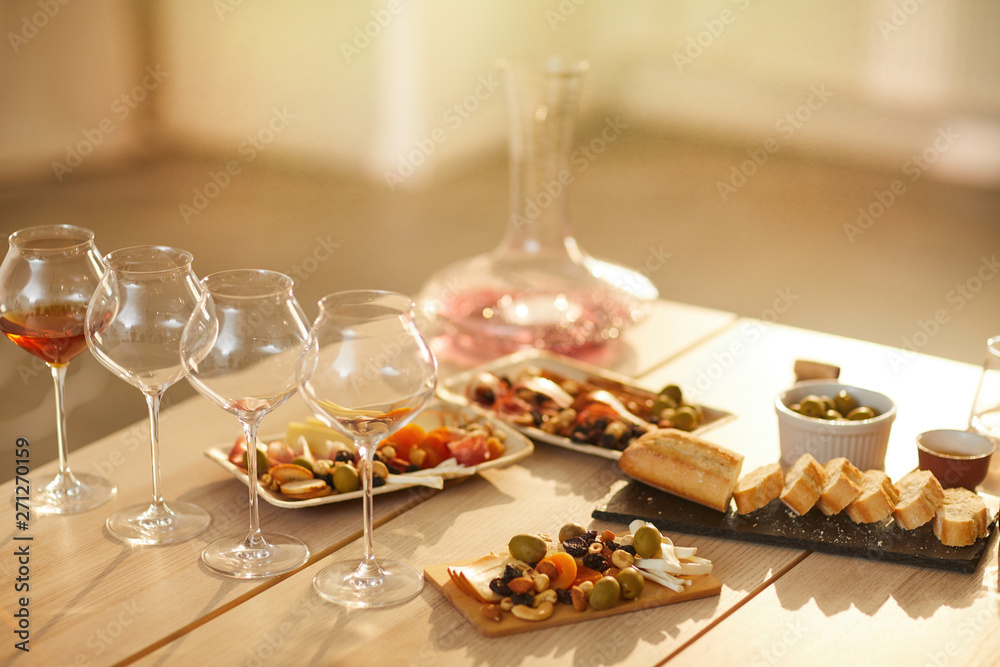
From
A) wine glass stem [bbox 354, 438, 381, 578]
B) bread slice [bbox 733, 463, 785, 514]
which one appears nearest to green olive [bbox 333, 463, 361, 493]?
wine glass stem [bbox 354, 438, 381, 578]

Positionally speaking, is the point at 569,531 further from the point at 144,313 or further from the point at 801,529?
the point at 144,313

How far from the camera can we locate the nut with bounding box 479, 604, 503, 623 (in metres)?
1.02

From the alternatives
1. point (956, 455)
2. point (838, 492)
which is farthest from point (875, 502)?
point (956, 455)

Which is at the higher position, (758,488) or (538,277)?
(538,277)

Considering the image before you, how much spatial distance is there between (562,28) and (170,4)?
118 inches

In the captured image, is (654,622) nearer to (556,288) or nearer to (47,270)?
(47,270)

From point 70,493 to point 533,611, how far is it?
24.8 inches

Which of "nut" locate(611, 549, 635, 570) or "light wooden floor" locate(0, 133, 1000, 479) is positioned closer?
"nut" locate(611, 549, 635, 570)

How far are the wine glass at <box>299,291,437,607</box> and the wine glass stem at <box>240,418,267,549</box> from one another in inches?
5.4

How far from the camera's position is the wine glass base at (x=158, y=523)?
1191 mm

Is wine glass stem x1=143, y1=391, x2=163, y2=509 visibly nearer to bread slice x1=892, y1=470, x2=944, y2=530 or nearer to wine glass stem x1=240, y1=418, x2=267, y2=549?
wine glass stem x1=240, y1=418, x2=267, y2=549

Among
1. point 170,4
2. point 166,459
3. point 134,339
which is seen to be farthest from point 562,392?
point 170,4

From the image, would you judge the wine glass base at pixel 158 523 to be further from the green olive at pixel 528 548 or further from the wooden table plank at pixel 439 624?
the green olive at pixel 528 548

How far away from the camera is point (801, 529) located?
3.96 feet
